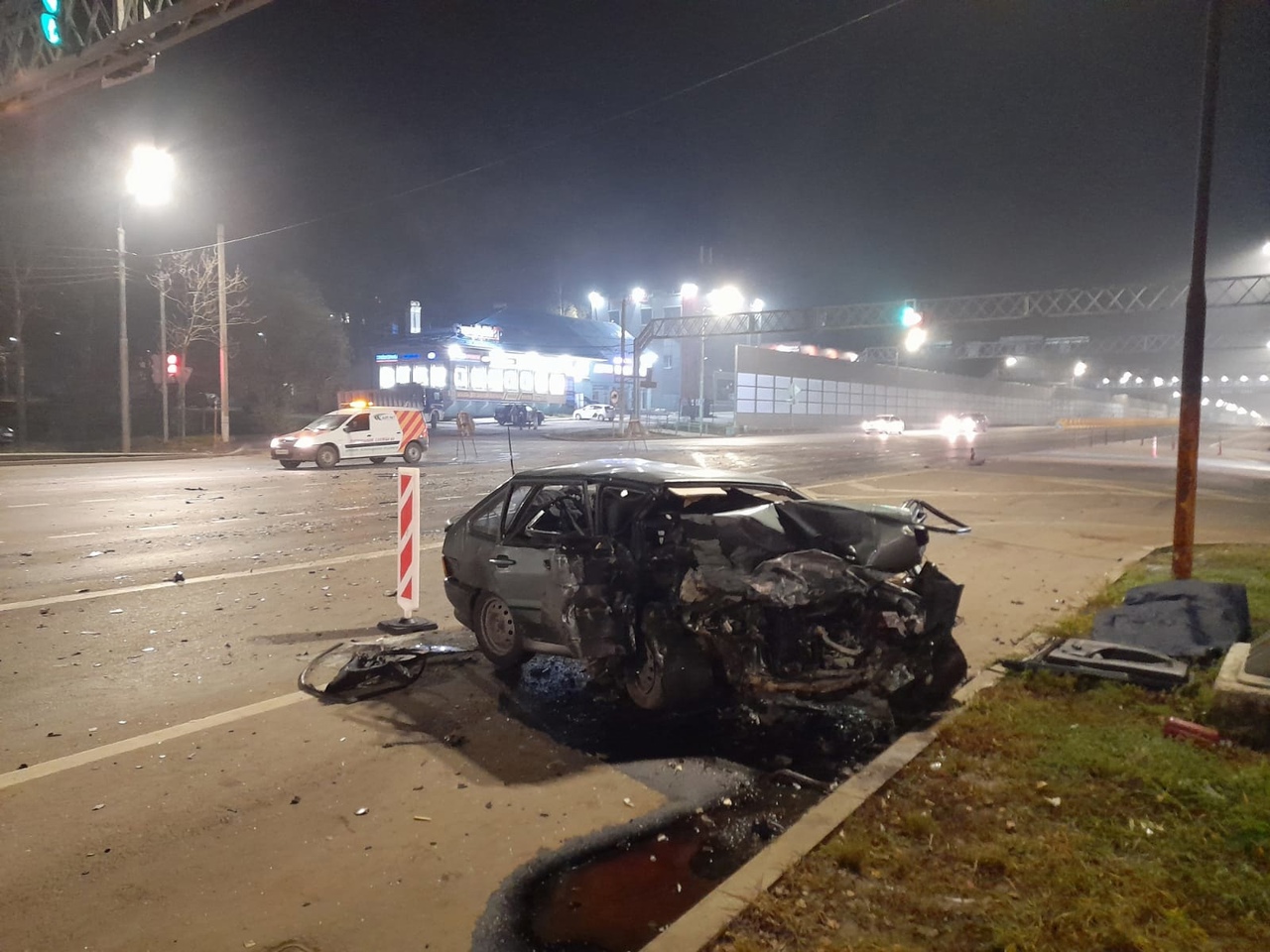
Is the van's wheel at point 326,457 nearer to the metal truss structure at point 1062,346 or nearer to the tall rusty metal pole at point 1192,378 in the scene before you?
the tall rusty metal pole at point 1192,378

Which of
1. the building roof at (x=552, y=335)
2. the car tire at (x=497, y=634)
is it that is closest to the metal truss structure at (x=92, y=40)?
the car tire at (x=497, y=634)

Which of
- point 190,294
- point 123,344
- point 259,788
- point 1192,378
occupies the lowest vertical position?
point 259,788

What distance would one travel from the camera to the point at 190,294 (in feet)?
125

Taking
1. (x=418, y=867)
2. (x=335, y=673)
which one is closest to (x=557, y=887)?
(x=418, y=867)

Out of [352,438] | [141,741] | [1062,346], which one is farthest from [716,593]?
[1062,346]

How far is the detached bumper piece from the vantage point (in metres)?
5.45

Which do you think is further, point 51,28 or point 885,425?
point 885,425

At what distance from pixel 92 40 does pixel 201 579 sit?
10431mm

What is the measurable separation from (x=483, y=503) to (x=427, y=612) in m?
1.91

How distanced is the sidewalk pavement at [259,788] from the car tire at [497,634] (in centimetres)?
22

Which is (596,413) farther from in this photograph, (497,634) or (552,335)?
(497,634)

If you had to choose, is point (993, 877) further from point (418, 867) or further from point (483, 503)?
point (483, 503)

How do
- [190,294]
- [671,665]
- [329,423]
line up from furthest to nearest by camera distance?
1. [190,294]
2. [329,423]
3. [671,665]

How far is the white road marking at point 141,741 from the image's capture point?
450cm
